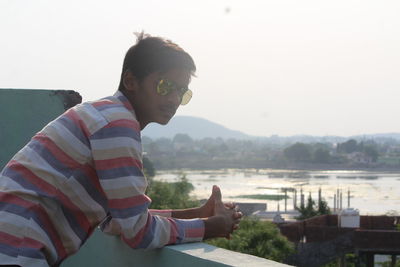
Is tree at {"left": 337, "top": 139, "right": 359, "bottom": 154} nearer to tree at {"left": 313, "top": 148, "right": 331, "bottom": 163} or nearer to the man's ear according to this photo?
tree at {"left": 313, "top": 148, "right": 331, "bottom": 163}

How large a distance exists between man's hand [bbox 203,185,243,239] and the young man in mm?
135

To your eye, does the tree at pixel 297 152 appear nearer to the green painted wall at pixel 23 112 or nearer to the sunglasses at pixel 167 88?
the green painted wall at pixel 23 112

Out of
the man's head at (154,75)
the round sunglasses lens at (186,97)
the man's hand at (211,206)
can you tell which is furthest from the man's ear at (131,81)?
the man's hand at (211,206)

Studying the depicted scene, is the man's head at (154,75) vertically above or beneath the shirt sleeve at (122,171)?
above

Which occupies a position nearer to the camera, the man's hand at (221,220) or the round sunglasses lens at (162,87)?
the round sunglasses lens at (162,87)

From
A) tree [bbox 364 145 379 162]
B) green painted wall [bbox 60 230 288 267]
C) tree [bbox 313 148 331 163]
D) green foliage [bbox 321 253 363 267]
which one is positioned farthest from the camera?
tree [bbox 364 145 379 162]

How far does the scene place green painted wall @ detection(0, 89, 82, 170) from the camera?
2.34m

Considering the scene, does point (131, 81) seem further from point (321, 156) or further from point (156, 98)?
point (321, 156)

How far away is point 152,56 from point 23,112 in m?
1.01

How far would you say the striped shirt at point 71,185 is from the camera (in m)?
1.33

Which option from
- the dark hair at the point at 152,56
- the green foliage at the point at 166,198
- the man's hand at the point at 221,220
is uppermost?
the dark hair at the point at 152,56

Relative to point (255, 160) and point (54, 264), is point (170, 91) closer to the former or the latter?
point (54, 264)

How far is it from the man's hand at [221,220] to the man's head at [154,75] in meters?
0.29

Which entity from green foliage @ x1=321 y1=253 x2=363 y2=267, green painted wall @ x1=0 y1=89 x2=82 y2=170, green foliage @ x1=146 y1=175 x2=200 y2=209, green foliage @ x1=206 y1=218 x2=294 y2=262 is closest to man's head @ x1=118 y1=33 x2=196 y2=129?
green painted wall @ x1=0 y1=89 x2=82 y2=170
